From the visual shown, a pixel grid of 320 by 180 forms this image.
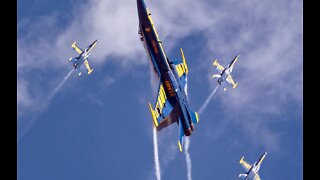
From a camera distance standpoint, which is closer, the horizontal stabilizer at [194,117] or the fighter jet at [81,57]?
the horizontal stabilizer at [194,117]

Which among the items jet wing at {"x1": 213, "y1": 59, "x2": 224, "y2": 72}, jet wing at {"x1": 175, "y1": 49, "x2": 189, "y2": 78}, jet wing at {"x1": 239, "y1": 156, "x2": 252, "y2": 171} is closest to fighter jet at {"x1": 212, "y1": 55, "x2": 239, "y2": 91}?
jet wing at {"x1": 213, "y1": 59, "x2": 224, "y2": 72}

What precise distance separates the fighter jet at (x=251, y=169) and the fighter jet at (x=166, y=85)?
31531 millimetres

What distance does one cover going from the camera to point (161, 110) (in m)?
90.2

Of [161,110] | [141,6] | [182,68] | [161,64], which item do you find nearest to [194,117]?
[161,110]

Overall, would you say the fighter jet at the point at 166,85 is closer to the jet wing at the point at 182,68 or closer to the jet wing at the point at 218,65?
the jet wing at the point at 182,68

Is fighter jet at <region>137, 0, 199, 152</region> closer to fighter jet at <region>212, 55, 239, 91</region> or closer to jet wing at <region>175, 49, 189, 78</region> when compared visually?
jet wing at <region>175, 49, 189, 78</region>

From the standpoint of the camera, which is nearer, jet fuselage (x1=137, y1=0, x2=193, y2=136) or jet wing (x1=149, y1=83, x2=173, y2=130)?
jet fuselage (x1=137, y1=0, x2=193, y2=136)

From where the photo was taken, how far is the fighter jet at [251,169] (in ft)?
369

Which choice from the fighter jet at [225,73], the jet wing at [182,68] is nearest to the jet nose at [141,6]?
the jet wing at [182,68]

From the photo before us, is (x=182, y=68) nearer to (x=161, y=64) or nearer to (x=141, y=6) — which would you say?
(x=161, y=64)

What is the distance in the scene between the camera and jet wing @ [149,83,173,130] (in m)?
87.2

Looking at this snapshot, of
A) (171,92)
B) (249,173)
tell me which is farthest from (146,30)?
(249,173)
